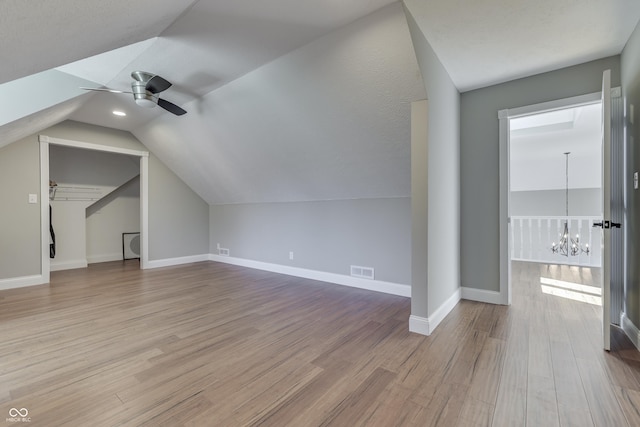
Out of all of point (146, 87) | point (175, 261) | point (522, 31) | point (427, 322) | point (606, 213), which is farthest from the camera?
point (175, 261)

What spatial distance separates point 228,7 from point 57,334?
2.88 metres

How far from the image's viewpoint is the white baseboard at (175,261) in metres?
5.03

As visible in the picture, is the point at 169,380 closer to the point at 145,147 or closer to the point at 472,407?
the point at 472,407

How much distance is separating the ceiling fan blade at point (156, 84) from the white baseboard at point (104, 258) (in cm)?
447

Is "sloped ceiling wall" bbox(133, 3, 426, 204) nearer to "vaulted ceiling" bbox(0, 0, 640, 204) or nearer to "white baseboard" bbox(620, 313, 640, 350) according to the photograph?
"vaulted ceiling" bbox(0, 0, 640, 204)

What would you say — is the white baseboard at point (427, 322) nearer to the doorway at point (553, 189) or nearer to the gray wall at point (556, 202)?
the doorway at point (553, 189)

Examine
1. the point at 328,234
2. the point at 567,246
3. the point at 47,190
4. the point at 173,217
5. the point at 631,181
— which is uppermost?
the point at 47,190

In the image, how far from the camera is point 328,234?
13.1 feet

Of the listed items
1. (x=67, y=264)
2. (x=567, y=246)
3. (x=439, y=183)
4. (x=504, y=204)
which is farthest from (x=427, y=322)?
(x=67, y=264)

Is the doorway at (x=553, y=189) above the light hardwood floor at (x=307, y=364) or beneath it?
above

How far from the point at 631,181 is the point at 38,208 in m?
6.62

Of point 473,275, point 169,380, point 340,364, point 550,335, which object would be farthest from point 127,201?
point 550,335

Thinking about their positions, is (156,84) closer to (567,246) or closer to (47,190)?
(47,190)

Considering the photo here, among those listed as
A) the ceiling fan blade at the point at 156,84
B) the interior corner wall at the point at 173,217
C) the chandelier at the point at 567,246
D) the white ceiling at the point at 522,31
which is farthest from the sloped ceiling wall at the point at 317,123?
the chandelier at the point at 567,246
